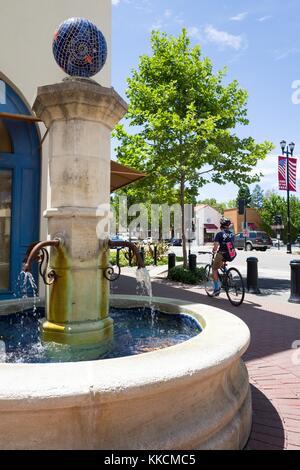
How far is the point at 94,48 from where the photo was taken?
3.81m

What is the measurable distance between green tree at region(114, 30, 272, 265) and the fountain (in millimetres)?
9977

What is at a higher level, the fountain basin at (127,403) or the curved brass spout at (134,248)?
the curved brass spout at (134,248)

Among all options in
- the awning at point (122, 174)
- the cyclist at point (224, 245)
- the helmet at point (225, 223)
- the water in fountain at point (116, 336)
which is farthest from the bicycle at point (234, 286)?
the water in fountain at point (116, 336)

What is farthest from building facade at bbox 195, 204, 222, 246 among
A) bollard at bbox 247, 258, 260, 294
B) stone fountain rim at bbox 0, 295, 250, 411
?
stone fountain rim at bbox 0, 295, 250, 411

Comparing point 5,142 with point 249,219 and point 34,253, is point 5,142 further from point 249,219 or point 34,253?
point 249,219

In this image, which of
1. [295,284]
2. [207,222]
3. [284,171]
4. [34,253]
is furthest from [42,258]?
[207,222]

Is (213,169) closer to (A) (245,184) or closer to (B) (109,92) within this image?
(A) (245,184)

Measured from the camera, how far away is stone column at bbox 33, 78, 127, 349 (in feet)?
12.1

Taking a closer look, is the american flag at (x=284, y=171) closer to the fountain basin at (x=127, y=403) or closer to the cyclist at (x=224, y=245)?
the cyclist at (x=224, y=245)

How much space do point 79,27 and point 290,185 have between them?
25395 mm

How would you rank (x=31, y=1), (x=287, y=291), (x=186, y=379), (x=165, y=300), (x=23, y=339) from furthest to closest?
(x=287, y=291)
(x=31, y=1)
(x=165, y=300)
(x=23, y=339)
(x=186, y=379)

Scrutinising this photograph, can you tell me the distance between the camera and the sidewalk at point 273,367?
3.05 m

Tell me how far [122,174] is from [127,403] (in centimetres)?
787

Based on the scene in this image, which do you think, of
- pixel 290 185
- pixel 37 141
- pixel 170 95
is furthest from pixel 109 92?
pixel 290 185
